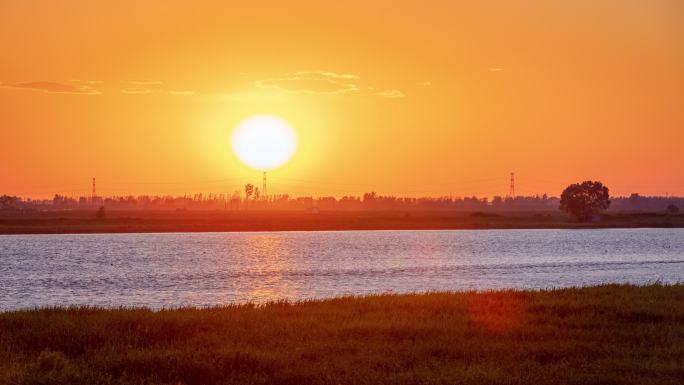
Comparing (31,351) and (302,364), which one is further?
(31,351)

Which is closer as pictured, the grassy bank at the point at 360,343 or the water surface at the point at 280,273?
the grassy bank at the point at 360,343

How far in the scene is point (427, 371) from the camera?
1942 centimetres

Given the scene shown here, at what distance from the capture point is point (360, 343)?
23016mm

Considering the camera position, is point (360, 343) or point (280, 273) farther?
point (280, 273)

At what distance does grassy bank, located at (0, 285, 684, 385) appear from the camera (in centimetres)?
1930

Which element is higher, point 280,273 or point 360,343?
point 360,343

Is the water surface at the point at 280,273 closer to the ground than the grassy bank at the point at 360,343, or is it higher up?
closer to the ground

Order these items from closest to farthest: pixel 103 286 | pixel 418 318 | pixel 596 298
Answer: pixel 418 318
pixel 596 298
pixel 103 286


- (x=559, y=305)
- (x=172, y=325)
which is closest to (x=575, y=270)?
(x=559, y=305)

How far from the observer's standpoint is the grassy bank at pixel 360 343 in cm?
1930

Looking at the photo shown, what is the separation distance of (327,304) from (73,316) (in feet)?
34.1

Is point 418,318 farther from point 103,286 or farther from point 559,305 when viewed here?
point 103,286

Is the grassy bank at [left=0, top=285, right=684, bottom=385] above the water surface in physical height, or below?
above

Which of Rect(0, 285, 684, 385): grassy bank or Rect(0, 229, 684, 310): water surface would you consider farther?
Rect(0, 229, 684, 310): water surface
